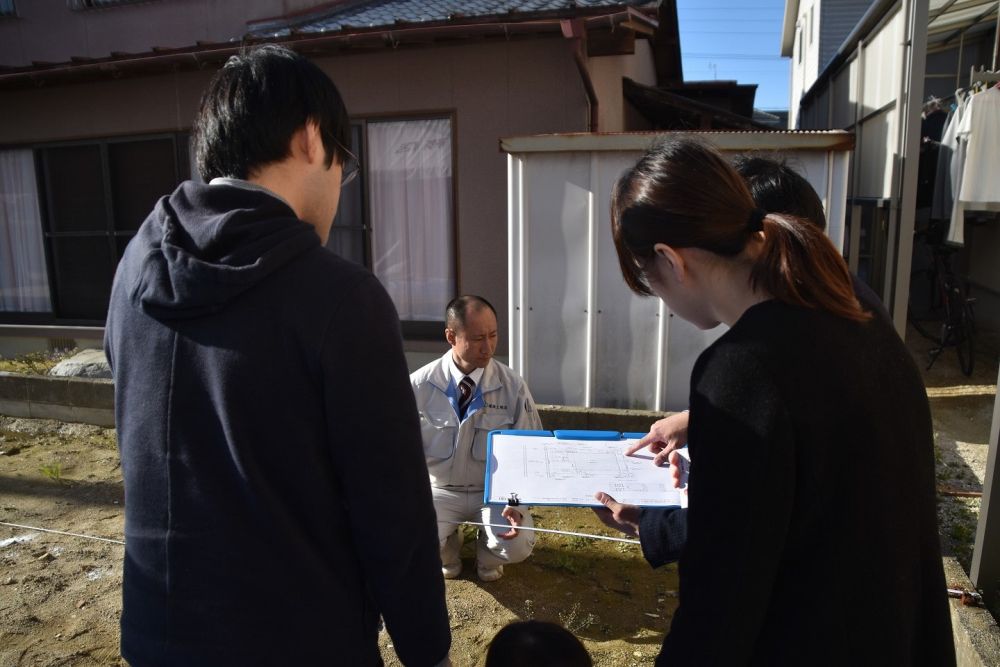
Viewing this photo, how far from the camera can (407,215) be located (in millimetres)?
5809

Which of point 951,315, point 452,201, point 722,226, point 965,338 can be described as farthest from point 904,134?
point 722,226

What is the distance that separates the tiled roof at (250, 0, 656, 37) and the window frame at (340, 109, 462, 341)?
0.68 meters

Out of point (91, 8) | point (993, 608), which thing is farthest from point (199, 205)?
point (91, 8)

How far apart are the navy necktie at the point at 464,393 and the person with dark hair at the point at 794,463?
223 cm

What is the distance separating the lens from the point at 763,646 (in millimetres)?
1170

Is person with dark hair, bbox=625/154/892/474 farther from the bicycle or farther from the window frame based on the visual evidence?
the bicycle

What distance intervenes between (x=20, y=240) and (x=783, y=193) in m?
7.67

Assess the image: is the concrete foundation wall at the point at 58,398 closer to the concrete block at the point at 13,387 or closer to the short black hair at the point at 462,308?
the concrete block at the point at 13,387

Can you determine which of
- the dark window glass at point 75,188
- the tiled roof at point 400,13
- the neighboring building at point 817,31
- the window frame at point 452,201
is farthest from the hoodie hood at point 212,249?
the neighboring building at point 817,31

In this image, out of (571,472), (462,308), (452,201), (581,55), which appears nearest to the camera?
(571,472)

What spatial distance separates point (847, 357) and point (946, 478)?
154 inches

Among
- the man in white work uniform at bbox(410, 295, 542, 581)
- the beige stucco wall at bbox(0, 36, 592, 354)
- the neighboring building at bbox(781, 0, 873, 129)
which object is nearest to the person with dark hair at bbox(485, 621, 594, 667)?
the man in white work uniform at bbox(410, 295, 542, 581)

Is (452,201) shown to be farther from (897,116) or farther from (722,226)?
(722,226)

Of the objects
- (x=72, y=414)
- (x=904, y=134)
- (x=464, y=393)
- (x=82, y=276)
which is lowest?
(x=72, y=414)
